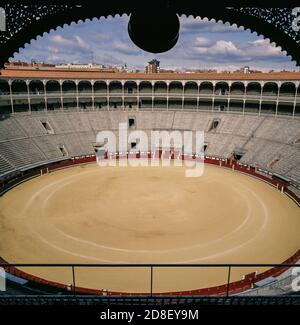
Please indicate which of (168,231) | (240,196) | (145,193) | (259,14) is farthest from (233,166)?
(259,14)

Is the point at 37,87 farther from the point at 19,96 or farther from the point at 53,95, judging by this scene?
the point at 19,96

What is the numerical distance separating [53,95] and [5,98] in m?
7.66

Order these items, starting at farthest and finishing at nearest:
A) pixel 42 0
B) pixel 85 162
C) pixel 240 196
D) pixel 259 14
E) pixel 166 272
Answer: pixel 85 162
pixel 240 196
pixel 166 272
pixel 259 14
pixel 42 0

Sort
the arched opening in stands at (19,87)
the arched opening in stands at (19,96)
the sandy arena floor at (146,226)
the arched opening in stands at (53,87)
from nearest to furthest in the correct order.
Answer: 1. the sandy arena floor at (146,226)
2. the arched opening in stands at (19,96)
3. the arched opening in stands at (19,87)
4. the arched opening in stands at (53,87)

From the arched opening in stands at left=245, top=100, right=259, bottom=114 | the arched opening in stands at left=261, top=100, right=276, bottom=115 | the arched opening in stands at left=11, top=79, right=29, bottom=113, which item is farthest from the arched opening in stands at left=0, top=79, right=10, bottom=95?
the arched opening in stands at left=261, top=100, right=276, bottom=115

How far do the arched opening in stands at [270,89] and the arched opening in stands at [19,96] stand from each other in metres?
35.6

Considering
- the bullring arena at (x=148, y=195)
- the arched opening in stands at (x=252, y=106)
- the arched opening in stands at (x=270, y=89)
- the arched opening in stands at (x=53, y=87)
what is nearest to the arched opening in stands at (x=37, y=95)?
the bullring arena at (x=148, y=195)

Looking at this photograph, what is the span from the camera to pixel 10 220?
74.7 feet

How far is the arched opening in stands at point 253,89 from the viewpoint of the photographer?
4727 centimetres

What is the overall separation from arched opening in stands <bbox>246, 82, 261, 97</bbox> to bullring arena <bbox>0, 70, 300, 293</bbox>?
0.78 ft

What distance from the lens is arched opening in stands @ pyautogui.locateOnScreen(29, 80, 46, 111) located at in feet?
148

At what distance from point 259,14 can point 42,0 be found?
3.73 m

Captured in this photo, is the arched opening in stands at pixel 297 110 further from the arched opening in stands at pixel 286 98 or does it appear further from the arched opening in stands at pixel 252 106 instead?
the arched opening in stands at pixel 252 106

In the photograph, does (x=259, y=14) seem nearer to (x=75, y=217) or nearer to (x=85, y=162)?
(x=75, y=217)
